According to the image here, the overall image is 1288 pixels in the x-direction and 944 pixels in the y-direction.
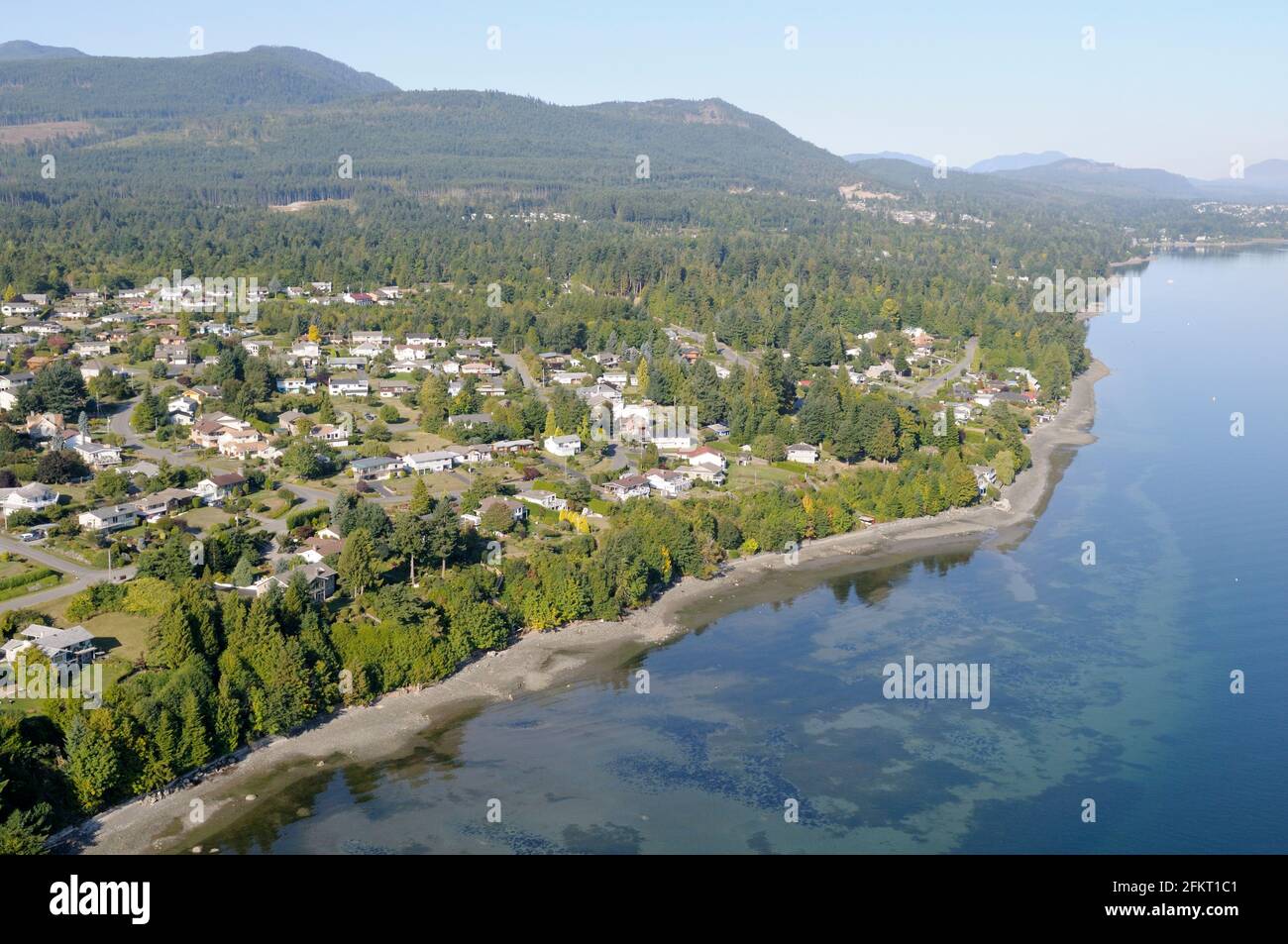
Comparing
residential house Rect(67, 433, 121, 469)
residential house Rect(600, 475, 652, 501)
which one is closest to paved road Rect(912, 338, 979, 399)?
residential house Rect(600, 475, 652, 501)

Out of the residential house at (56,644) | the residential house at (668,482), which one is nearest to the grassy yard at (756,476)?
the residential house at (668,482)

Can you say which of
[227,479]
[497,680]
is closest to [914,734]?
[497,680]

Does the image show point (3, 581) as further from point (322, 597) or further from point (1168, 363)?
point (1168, 363)

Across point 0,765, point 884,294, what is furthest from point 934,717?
point 884,294

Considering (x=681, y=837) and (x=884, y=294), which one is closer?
(x=681, y=837)

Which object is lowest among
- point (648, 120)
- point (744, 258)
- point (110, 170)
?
point (744, 258)

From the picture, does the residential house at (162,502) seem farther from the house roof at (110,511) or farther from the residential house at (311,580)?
the residential house at (311,580)

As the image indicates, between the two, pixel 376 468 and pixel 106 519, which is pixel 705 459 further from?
pixel 106 519
